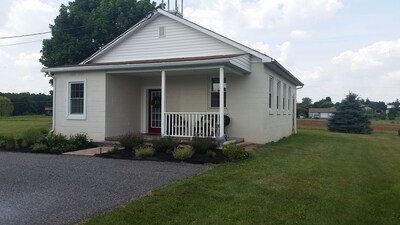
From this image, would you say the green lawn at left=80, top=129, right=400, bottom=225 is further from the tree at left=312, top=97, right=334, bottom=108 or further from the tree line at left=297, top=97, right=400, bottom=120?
the tree at left=312, top=97, right=334, bottom=108

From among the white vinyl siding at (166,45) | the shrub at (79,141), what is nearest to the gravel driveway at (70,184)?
the shrub at (79,141)

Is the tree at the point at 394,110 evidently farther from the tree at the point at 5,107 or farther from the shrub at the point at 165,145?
the shrub at the point at 165,145

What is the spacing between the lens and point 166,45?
52.9 ft

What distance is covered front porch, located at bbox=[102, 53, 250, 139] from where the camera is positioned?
1362 centimetres

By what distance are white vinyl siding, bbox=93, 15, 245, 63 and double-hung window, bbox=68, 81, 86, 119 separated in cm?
262

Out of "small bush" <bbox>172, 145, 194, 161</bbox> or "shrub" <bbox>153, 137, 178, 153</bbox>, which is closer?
"small bush" <bbox>172, 145, 194, 161</bbox>

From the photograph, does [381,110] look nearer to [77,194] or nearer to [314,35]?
[314,35]

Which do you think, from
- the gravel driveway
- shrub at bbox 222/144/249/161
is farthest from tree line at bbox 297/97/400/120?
the gravel driveway

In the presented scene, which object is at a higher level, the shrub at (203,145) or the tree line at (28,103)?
the tree line at (28,103)

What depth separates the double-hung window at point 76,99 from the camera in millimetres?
15031

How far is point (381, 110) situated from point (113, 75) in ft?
345

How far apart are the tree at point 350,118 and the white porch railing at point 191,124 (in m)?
23.5

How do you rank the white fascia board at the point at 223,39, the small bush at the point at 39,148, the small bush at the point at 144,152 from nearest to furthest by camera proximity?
the small bush at the point at 144,152 → the small bush at the point at 39,148 → the white fascia board at the point at 223,39

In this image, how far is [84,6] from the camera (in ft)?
83.7
